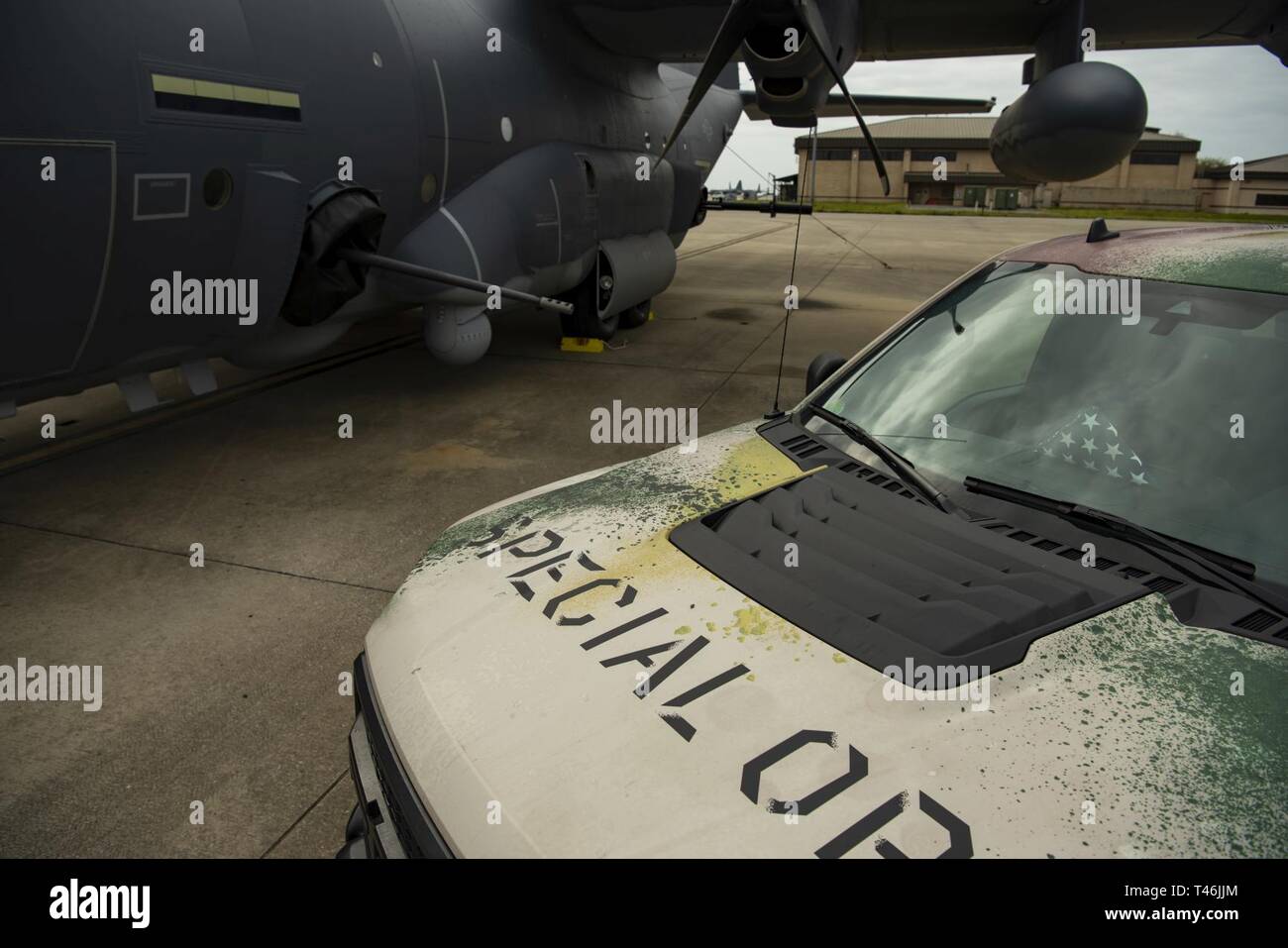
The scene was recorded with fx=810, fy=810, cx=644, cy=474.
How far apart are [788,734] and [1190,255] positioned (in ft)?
6.89

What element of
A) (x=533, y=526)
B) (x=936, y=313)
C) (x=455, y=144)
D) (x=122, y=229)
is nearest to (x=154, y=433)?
(x=122, y=229)

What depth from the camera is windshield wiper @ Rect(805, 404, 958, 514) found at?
2.25m

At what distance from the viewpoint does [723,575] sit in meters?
1.94

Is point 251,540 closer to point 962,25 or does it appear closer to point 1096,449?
point 1096,449

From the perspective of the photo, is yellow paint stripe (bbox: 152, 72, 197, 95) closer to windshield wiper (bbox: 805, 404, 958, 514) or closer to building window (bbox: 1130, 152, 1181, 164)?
windshield wiper (bbox: 805, 404, 958, 514)

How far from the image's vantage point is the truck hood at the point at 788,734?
1280 mm

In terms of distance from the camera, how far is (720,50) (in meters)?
5.68

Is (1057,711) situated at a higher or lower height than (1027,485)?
lower

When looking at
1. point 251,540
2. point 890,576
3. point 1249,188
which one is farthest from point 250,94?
point 1249,188

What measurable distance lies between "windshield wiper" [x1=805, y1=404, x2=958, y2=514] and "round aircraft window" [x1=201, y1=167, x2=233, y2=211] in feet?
12.7

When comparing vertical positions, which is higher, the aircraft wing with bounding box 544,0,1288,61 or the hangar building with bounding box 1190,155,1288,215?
the hangar building with bounding box 1190,155,1288,215

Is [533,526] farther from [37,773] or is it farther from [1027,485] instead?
[37,773]

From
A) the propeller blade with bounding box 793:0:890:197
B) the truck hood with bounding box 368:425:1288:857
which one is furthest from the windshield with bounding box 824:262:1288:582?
the propeller blade with bounding box 793:0:890:197
